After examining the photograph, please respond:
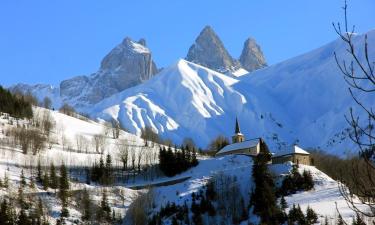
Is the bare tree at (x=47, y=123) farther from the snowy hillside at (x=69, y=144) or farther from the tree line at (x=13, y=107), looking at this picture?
the tree line at (x=13, y=107)

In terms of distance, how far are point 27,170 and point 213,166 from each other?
3012cm

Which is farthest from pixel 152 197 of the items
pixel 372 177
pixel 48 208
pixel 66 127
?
pixel 372 177

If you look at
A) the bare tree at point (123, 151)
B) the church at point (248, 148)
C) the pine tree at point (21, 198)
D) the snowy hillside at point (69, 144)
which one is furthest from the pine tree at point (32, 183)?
the church at point (248, 148)

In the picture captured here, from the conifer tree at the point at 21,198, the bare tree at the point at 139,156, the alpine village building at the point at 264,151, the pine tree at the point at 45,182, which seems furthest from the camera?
the bare tree at the point at 139,156

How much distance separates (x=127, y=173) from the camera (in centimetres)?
10869

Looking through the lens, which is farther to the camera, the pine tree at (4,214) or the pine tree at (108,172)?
the pine tree at (108,172)

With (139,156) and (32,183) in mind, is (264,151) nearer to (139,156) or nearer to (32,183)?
(139,156)

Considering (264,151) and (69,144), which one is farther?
(69,144)

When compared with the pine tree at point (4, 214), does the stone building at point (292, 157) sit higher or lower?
higher

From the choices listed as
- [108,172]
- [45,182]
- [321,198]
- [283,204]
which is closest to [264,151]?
[108,172]

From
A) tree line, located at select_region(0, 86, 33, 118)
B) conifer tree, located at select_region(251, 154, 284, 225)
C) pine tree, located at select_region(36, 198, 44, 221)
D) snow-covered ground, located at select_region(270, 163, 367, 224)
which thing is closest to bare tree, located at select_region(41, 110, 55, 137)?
tree line, located at select_region(0, 86, 33, 118)

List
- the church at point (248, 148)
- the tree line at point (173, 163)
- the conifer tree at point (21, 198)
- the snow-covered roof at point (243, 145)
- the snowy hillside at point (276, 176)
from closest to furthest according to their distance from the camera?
the snowy hillside at point (276, 176), the conifer tree at point (21, 198), the tree line at point (173, 163), the church at point (248, 148), the snow-covered roof at point (243, 145)

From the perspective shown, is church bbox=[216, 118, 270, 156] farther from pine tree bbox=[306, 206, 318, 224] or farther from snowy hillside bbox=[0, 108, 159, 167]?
pine tree bbox=[306, 206, 318, 224]

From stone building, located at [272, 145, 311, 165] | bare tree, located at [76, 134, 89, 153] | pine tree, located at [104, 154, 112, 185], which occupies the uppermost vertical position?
bare tree, located at [76, 134, 89, 153]
